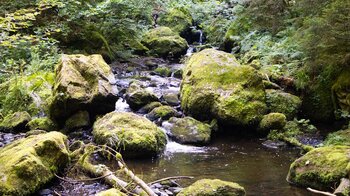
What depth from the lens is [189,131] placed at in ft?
29.7

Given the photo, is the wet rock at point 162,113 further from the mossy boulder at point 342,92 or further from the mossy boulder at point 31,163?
the mossy boulder at point 342,92

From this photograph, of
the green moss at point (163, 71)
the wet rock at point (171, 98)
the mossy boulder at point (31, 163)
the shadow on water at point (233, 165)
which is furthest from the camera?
the green moss at point (163, 71)

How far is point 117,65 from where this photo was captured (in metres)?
16.6

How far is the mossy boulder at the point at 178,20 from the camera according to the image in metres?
22.4

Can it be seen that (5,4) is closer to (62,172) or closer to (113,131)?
(113,131)

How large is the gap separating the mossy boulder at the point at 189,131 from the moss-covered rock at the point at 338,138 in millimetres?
2664

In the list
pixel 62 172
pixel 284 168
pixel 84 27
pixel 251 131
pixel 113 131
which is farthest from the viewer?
pixel 84 27

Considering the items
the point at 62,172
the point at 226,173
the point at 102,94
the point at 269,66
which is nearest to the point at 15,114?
the point at 102,94

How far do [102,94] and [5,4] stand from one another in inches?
293

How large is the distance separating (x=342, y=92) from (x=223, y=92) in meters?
2.91

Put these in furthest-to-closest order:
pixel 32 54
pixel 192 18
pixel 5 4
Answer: pixel 192 18, pixel 5 4, pixel 32 54

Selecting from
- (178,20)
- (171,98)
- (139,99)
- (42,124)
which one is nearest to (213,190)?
(42,124)

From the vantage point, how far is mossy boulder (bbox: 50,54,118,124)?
9.38 meters

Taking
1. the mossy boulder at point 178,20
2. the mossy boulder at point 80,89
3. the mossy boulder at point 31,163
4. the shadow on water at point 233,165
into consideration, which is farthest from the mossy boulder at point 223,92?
the mossy boulder at point 178,20
